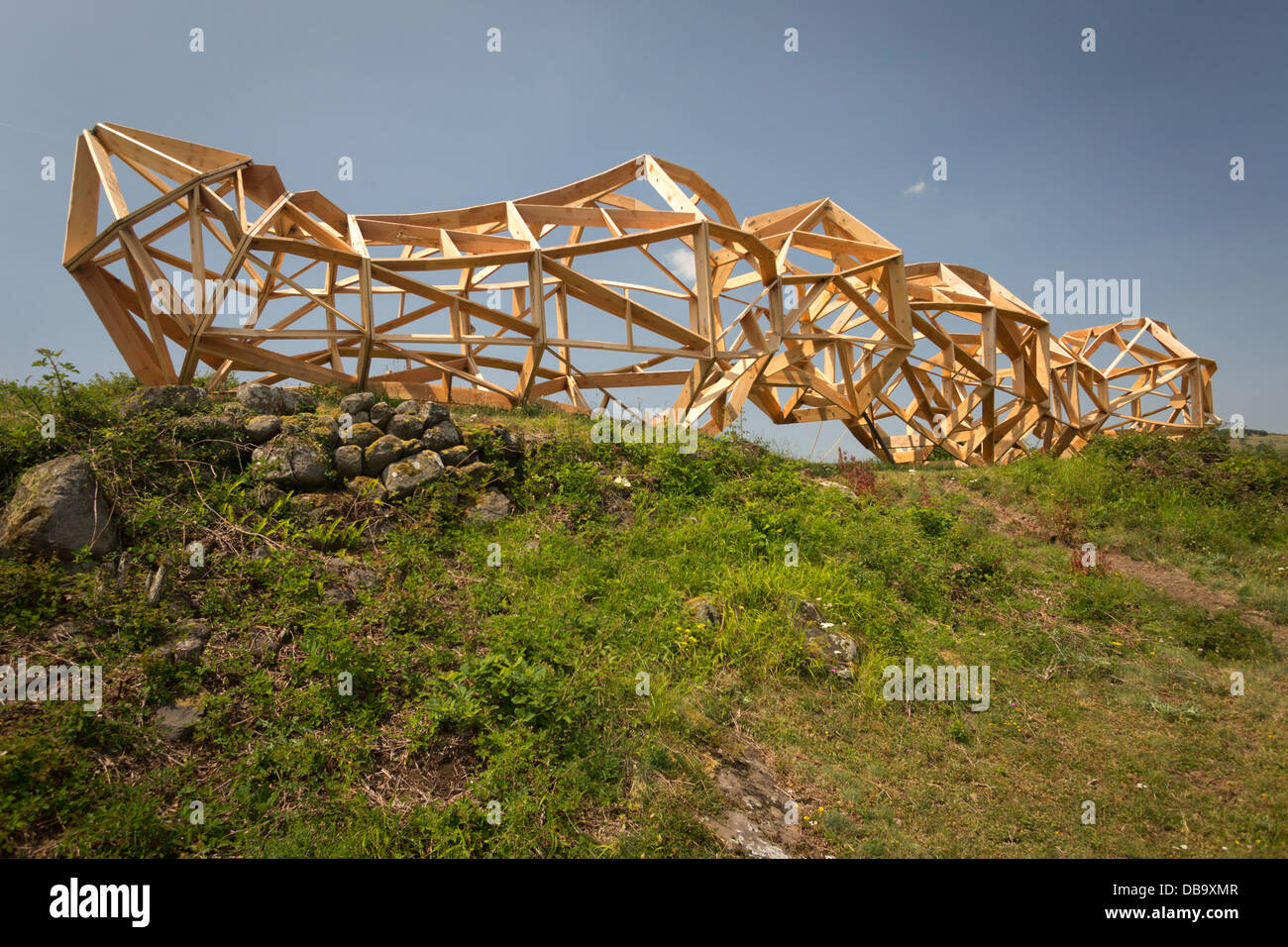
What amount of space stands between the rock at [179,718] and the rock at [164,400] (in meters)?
4.04

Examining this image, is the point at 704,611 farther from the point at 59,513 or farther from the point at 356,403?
the point at 59,513

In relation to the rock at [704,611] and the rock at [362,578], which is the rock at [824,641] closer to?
the rock at [704,611]

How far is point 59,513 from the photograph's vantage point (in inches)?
229

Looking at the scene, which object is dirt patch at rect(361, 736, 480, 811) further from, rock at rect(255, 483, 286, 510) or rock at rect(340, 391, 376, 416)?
rock at rect(340, 391, 376, 416)

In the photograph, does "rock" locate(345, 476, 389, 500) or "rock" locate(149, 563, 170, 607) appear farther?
"rock" locate(345, 476, 389, 500)

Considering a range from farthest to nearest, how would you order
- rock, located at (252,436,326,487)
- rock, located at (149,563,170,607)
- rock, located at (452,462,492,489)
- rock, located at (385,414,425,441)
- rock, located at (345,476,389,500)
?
rock, located at (385,414,425,441) < rock, located at (452,462,492,489) < rock, located at (345,476,389,500) < rock, located at (252,436,326,487) < rock, located at (149,563,170,607)

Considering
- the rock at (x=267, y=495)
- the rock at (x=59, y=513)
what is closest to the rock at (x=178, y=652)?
the rock at (x=59, y=513)

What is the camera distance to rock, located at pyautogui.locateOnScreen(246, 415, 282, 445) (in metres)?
7.82

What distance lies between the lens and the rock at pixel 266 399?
8.16 m

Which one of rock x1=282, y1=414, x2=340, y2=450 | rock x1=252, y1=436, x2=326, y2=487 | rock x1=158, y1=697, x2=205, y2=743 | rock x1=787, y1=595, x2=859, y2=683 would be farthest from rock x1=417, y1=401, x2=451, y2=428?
rock x1=787, y1=595, x2=859, y2=683

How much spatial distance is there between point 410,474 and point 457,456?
821 millimetres

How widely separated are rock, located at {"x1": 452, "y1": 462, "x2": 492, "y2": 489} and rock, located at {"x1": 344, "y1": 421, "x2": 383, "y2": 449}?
114cm

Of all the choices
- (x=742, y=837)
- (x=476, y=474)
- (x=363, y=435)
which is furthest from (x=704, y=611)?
(x=363, y=435)
